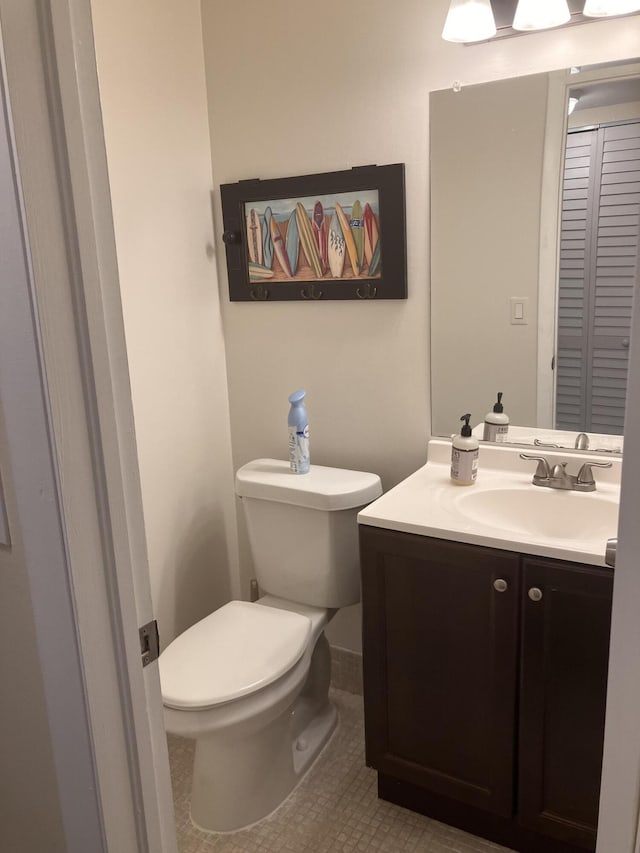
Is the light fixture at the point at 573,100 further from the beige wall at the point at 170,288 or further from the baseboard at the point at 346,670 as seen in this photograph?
the baseboard at the point at 346,670

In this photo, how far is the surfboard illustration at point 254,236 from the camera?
220 centimetres

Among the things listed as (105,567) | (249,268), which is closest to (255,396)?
(249,268)

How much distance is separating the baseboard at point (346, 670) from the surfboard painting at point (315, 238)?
4.00 ft

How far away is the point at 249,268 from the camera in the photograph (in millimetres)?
2248

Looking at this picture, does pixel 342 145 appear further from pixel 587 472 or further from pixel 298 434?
pixel 587 472

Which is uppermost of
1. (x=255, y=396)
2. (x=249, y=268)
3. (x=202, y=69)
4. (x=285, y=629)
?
(x=202, y=69)

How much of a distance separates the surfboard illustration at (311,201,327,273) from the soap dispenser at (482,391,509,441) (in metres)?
0.65

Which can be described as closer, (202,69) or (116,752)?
(116,752)

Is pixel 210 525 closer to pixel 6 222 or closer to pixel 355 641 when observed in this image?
pixel 355 641

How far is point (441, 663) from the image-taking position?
1694 mm

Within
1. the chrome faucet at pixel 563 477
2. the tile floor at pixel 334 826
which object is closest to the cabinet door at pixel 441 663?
the tile floor at pixel 334 826

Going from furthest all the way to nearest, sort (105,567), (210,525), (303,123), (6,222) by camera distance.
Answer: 1. (210,525)
2. (303,123)
3. (105,567)
4. (6,222)

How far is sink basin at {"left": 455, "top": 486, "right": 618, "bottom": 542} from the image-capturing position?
66.7 inches

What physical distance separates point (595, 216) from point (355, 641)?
4.85 ft
